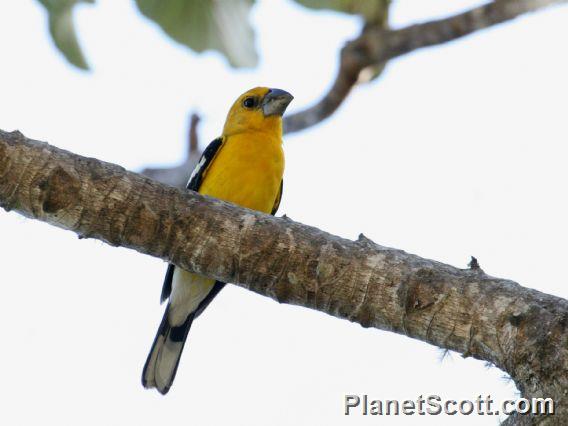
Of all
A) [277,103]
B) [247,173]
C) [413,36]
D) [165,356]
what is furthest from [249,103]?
[165,356]

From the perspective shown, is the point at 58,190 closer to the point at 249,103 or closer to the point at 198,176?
the point at 198,176

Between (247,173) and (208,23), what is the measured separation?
110 centimetres

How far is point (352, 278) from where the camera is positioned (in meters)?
4.04

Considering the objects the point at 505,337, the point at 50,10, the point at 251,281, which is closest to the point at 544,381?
the point at 505,337

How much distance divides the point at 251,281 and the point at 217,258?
7.8 inches

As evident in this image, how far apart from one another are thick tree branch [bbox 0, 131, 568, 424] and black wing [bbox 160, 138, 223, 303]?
211 centimetres

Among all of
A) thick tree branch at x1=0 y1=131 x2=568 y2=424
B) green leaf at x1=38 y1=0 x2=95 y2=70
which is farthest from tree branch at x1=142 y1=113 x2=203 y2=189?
thick tree branch at x1=0 y1=131 x2=568 y2=424

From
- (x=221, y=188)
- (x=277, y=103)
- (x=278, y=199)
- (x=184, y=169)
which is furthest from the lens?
(x=184, y=169)

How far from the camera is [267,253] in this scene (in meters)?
4.16

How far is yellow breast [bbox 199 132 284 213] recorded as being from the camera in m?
6.18

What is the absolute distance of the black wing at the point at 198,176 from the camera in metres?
6.35

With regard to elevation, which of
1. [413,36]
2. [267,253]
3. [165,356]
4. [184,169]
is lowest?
[165,356]

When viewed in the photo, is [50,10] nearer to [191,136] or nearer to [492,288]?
[191,136]

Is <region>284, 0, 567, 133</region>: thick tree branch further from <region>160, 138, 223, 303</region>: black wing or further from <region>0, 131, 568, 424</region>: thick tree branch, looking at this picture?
<region>0, 131, 568, 424</region>: thick tree branch
